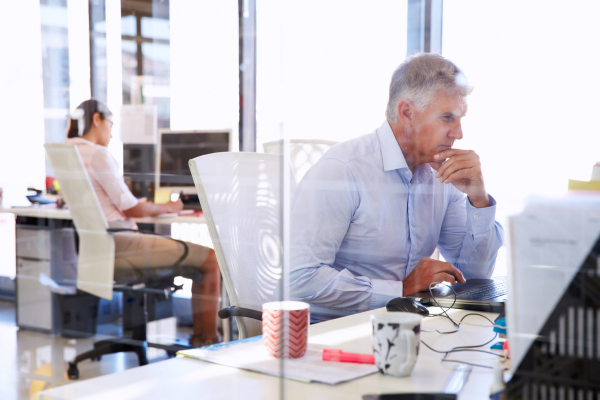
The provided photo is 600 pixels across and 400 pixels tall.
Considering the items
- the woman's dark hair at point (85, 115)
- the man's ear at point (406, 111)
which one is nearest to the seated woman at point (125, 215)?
the woman's dark hair at point (85, 115)

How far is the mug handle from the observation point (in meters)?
0.56

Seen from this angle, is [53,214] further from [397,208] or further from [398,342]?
A: [398,342]

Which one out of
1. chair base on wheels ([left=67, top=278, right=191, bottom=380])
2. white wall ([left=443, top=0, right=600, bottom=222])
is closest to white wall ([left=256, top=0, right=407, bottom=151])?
white wall ([left=443, top=0, right=600, bottom=222])

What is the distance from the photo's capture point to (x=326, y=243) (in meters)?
1.10

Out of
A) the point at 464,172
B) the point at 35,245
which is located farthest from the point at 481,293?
the point at 35,245

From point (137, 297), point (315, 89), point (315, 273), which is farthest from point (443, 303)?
point (137, 297)

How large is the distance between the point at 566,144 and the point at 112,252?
6.56ft

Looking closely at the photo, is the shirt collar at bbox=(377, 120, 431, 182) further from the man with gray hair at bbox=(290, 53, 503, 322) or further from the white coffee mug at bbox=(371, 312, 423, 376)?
the white coffee mug at bbox=(371, 312, 423, 376)

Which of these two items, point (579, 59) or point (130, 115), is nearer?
point (579, 59)

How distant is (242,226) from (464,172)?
59cm

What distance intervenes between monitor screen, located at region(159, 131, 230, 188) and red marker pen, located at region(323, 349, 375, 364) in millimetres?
2049

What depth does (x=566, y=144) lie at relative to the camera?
2.05 ft

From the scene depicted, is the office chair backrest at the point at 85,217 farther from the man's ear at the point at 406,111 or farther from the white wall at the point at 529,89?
the white wall at the point at 529,89

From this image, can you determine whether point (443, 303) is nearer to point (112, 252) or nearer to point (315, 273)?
point (315, 273)
